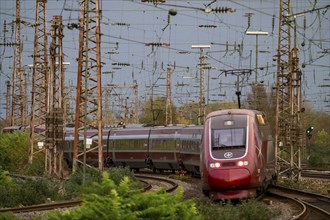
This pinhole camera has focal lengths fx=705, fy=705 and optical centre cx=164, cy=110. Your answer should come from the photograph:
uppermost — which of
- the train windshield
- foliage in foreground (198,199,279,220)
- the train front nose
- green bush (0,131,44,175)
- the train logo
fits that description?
the train windshield

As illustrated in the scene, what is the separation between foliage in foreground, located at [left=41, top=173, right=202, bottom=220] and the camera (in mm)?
10938

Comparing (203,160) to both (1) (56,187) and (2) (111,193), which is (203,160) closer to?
(1) (56,187)

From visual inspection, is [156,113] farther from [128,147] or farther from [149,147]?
[149,147]

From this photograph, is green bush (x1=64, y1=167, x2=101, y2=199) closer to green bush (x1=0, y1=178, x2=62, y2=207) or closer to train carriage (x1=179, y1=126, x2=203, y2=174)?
green bush (x1=0, y1=178, x2=62, y2=207)

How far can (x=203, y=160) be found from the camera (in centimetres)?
2341

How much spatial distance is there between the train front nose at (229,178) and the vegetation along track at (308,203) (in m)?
2.00

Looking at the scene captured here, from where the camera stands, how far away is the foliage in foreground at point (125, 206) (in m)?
10.9

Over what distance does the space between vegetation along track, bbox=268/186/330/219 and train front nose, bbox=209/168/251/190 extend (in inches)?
78.6

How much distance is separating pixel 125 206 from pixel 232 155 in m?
12.0

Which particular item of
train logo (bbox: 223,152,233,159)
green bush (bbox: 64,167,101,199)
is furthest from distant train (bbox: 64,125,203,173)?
train logo (bbox: 223,152,233,159)

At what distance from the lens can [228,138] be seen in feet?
77.2

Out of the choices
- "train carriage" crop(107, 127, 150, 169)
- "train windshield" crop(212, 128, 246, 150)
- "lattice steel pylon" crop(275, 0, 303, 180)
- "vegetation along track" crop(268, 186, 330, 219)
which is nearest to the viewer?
"vegetation along track" crop(268, 186, 330, 219)

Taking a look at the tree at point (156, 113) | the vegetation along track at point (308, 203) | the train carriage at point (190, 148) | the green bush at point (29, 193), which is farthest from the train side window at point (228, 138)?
the tree at point (156, 113)

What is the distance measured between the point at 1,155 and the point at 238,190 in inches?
1222
